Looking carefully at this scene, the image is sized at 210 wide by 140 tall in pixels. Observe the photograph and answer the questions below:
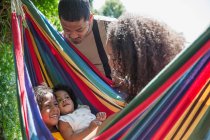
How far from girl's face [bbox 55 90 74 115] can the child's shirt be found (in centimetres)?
4

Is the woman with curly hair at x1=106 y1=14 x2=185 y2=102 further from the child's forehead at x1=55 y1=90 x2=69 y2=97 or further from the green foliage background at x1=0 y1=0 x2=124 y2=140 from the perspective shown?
the green foliage background at x1=0 y1=0 x2=124 y2=140

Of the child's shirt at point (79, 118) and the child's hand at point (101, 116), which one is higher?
the child's hand at point (101, 116)

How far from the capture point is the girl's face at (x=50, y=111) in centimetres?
224

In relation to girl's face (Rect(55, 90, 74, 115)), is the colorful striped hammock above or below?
above

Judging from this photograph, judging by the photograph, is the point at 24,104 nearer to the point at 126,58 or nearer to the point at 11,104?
the point at 126,58

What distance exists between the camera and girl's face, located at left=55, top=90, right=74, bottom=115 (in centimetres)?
241

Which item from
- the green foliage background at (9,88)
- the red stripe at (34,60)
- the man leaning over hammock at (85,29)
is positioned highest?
the man leaning over hammock at (85,29)

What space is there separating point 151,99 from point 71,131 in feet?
3.84

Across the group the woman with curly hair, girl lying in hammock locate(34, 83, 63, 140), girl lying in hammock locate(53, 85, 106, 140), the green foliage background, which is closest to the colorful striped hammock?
the woman with curly hair

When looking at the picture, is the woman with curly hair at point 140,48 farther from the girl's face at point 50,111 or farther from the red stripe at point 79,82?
the red stripe at point 79,82

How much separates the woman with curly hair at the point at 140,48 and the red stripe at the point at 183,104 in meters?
0.14

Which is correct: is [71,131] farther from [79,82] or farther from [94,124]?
[79,82]

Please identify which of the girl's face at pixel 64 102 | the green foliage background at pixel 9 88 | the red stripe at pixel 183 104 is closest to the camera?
the red stripe at pixel 183 104

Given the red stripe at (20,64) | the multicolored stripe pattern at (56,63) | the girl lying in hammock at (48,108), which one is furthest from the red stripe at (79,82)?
the red stripe at (20,64)
